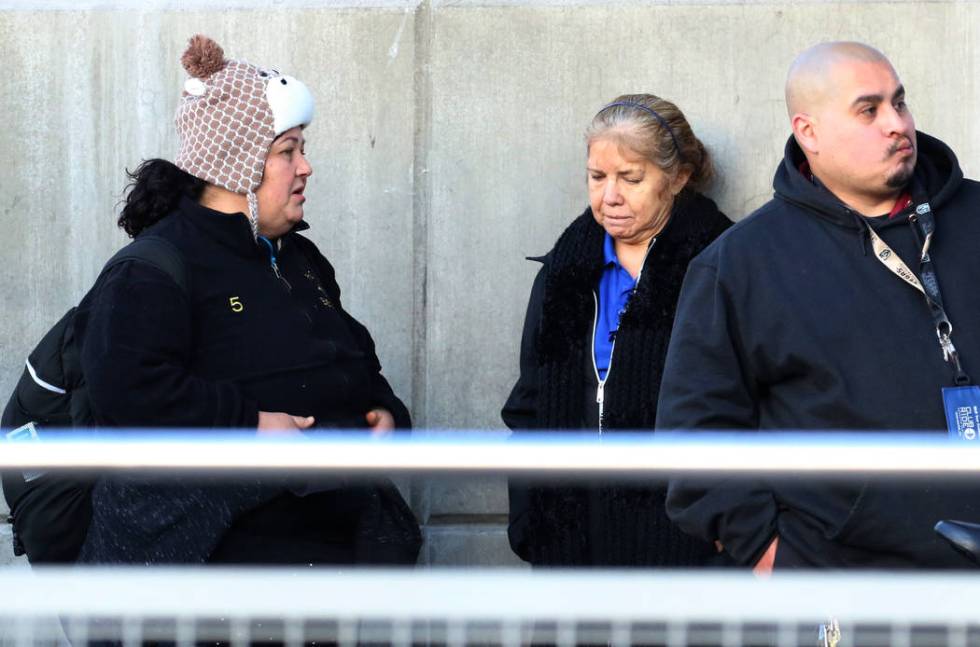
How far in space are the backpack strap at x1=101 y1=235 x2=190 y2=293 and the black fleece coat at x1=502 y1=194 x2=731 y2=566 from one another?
1006mm

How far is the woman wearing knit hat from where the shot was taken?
3.89 meters

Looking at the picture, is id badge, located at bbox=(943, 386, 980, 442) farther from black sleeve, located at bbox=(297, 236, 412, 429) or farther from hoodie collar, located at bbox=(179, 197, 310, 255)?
hoodie collar, located at bbox=(179, 197, 310, 255)

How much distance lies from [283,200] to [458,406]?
115cm

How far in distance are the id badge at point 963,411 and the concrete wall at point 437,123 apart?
1.79 metres

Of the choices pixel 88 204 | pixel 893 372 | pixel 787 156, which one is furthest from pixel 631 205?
pixel 88 204

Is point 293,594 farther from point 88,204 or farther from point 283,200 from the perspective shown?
point 88,204

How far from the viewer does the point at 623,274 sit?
4.50m

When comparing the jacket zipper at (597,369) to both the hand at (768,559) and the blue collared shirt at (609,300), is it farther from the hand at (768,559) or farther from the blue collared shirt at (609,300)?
the hand at (768,559)

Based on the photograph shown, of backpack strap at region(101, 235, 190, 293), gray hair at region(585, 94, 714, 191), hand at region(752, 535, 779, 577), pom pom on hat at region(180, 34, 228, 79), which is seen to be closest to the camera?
hand at region(752, 535, 779, 577)

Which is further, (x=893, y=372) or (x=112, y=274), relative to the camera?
(x=112, y=274)

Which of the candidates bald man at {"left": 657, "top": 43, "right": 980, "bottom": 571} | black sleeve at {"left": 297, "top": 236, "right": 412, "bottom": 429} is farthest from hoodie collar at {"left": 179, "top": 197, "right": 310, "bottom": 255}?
bald man at {"left": 657, "top": 43, "right": 980, "bottom": 571}

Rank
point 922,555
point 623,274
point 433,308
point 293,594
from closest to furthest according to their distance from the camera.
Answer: point 293,594
point 922,555
point 623,274
point 433,308

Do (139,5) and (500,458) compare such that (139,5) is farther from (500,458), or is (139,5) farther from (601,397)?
(500,458)

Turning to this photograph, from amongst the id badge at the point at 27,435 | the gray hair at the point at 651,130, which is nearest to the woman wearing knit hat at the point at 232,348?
the id badge at the point at 27,435
